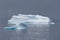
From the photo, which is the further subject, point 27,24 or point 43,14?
point 43,14

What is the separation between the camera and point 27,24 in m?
1.29

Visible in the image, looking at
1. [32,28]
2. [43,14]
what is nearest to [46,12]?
[43,14]

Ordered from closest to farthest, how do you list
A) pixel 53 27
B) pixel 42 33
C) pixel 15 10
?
pixel 42 33 → pixel 53 27 → pixel 15 10

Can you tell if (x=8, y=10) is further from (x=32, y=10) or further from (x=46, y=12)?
(x=46, y=12)

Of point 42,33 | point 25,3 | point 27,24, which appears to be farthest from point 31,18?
point 25,3

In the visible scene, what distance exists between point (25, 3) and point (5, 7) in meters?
0.16

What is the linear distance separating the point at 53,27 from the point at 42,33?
5.5 inches

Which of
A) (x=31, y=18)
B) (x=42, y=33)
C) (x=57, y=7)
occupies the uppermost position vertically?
(x=57, y=7)

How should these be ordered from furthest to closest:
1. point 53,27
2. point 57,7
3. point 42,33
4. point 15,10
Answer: point 57,7, point 15,10, point 53,27, point 42,33

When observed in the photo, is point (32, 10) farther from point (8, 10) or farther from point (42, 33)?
point (42, 33)

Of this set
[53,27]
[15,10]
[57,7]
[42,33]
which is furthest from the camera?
[57,7]

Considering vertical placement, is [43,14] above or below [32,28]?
above

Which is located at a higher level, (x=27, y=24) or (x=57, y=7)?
(x=57, y=7)

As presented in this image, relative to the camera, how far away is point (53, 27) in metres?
1.33
